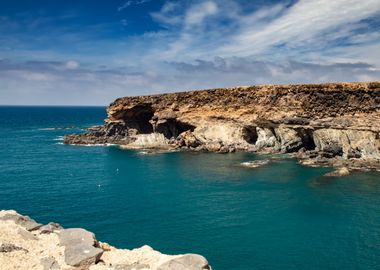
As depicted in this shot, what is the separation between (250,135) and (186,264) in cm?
6696

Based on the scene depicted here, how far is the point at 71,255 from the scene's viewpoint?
2156cm

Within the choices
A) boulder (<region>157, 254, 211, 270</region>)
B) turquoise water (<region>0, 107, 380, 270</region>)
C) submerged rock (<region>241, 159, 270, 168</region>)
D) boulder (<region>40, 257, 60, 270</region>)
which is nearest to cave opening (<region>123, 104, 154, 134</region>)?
turquoise water (<region>0, 107, 380, 270</region>)

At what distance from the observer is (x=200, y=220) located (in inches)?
1526

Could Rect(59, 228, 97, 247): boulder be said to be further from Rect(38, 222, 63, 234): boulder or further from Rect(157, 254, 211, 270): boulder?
Rect(157, 254, 211, 270): boulder

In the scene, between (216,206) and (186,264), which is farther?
(216,206)

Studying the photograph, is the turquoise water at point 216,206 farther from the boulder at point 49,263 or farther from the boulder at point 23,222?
the boulder at point 49,263

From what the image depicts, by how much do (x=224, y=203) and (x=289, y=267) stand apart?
16.8 meters

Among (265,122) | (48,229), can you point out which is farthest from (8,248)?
(265,122)

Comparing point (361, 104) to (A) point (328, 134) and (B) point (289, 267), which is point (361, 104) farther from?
(B) point (289, 267)

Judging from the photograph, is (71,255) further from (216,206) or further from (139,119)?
(139,119)

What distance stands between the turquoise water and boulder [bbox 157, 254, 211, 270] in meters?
9.14

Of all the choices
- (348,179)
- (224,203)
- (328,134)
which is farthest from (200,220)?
(328,134)

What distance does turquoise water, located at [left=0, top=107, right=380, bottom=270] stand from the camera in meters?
31.5

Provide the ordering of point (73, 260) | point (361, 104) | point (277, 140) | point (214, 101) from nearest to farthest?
point (73, 260) → point (361, 104) → point (277, 140) → point (214, 101)
